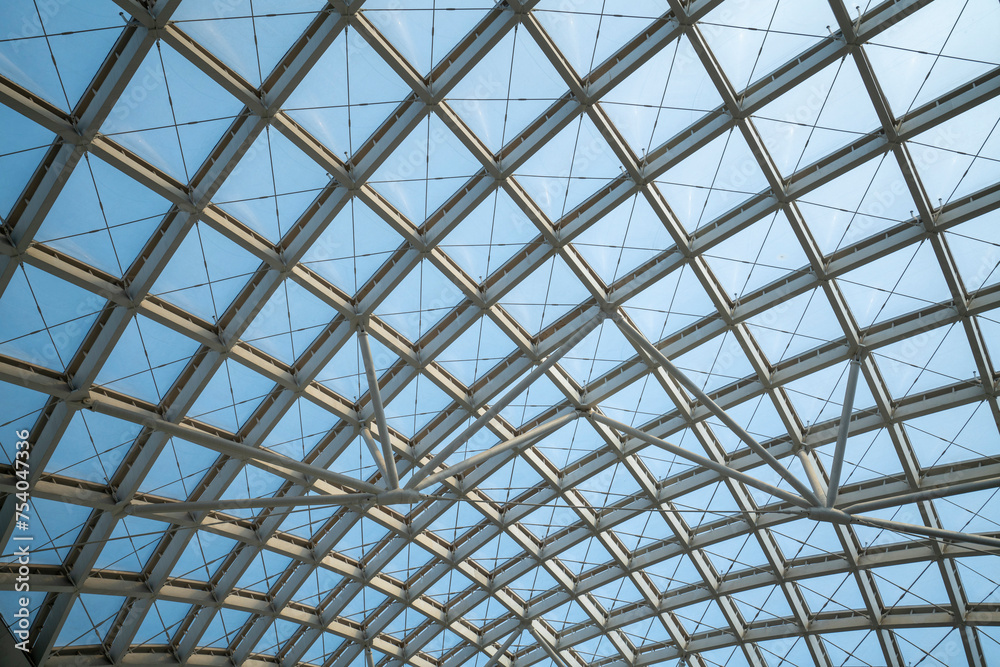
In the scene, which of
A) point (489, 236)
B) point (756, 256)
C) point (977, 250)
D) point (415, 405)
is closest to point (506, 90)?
point (489, 236)

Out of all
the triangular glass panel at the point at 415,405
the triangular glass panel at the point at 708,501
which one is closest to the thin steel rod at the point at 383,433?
the triangular glass panel at the point at 415,405

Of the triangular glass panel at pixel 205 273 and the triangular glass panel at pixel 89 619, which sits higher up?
the triangular glass panel at pixel 205 273

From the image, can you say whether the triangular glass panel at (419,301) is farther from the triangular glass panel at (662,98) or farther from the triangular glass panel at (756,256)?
the triangular glass panel at (756,256)

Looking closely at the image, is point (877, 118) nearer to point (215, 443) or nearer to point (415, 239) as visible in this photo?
point (415, 239)

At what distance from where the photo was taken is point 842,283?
88.9ft

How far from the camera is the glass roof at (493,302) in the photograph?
21453mm

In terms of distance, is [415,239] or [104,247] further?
[415,239]

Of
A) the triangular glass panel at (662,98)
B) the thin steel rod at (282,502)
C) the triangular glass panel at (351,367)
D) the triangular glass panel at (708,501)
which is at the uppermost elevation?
the triangular glass panel at (662,98)

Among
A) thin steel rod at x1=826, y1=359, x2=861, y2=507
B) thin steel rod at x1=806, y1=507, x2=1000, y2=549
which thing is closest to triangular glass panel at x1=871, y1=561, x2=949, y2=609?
thin steel rod at x1=806, y1=507, x2=1000, y2=549

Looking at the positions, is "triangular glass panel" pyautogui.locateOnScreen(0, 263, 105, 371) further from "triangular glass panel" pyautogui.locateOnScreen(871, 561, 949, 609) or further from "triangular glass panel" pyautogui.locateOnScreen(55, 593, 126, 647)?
"triangular glass panel" pyautogui.locateOnScreen(871, 561, 949, 609)

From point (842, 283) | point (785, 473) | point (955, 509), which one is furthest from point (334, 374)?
point (955, 509)

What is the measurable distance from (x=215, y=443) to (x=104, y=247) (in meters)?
7.41

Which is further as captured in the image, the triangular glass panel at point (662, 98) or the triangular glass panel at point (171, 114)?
the triangular glass panel at point (662, 98)

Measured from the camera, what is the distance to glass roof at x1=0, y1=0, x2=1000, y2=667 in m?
21.5
